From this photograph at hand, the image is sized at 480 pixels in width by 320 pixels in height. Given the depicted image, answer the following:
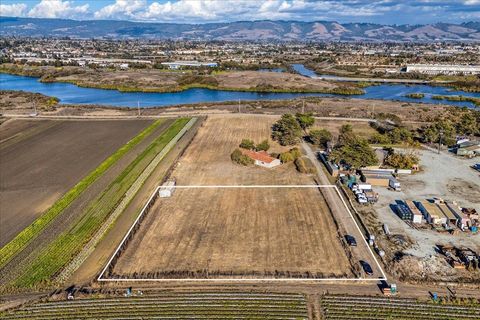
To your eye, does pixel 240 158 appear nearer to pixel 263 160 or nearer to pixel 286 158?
pixel 263 160

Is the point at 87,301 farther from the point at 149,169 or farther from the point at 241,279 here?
the point at 149,169

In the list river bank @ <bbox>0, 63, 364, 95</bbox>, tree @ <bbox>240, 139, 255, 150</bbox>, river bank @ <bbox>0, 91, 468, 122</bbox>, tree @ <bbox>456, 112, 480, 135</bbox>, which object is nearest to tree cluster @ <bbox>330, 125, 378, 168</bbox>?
tree @ <bbox>240, 139, 255, 150</bbox>

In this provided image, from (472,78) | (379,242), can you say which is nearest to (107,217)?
(379,242)

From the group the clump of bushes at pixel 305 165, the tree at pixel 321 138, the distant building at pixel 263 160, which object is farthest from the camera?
Result: the tree at pixel 321 138

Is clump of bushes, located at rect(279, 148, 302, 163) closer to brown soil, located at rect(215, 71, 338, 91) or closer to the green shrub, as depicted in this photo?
the green shrub

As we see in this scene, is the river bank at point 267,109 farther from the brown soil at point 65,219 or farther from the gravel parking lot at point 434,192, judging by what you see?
the brown soil at point 65,219

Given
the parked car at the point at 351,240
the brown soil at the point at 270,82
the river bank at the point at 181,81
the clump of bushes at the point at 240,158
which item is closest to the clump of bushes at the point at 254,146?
the clump of bushes at the point at 240,158
